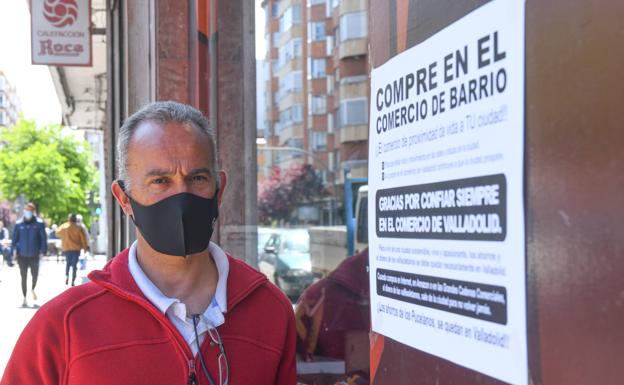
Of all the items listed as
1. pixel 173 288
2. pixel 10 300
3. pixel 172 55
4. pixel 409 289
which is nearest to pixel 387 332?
pixel 409 289

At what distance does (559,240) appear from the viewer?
1.07m

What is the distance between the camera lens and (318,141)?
542 inches

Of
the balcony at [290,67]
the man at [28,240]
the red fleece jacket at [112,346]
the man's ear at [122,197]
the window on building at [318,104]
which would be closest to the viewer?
the red fleece jacket at [112,346]

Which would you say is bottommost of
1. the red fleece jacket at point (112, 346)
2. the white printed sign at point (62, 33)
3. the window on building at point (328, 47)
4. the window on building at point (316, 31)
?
the red fleece jacket at point (112, 346)

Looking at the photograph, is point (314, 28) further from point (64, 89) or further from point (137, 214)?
point (137, 214)

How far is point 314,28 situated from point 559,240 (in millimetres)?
11177

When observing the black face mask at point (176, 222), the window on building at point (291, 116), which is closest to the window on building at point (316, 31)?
the window on building at point (291, 116)

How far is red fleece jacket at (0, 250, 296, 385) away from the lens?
75.8 inches

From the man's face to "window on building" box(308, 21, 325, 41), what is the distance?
9.65 m

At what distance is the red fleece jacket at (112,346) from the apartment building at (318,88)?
4991mm

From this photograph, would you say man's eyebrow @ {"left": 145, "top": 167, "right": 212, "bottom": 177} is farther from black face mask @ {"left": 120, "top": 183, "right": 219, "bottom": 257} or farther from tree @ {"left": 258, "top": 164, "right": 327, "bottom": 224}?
tree @ {"left": 258, "top": 164, "right": 327, "bottom": 224}

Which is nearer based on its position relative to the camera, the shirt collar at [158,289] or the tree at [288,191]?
the shirt collar at [158,289]

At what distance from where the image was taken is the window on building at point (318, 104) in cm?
1394

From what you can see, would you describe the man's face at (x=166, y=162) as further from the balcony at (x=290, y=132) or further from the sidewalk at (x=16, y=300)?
the balcony at (x=290, y=132)
